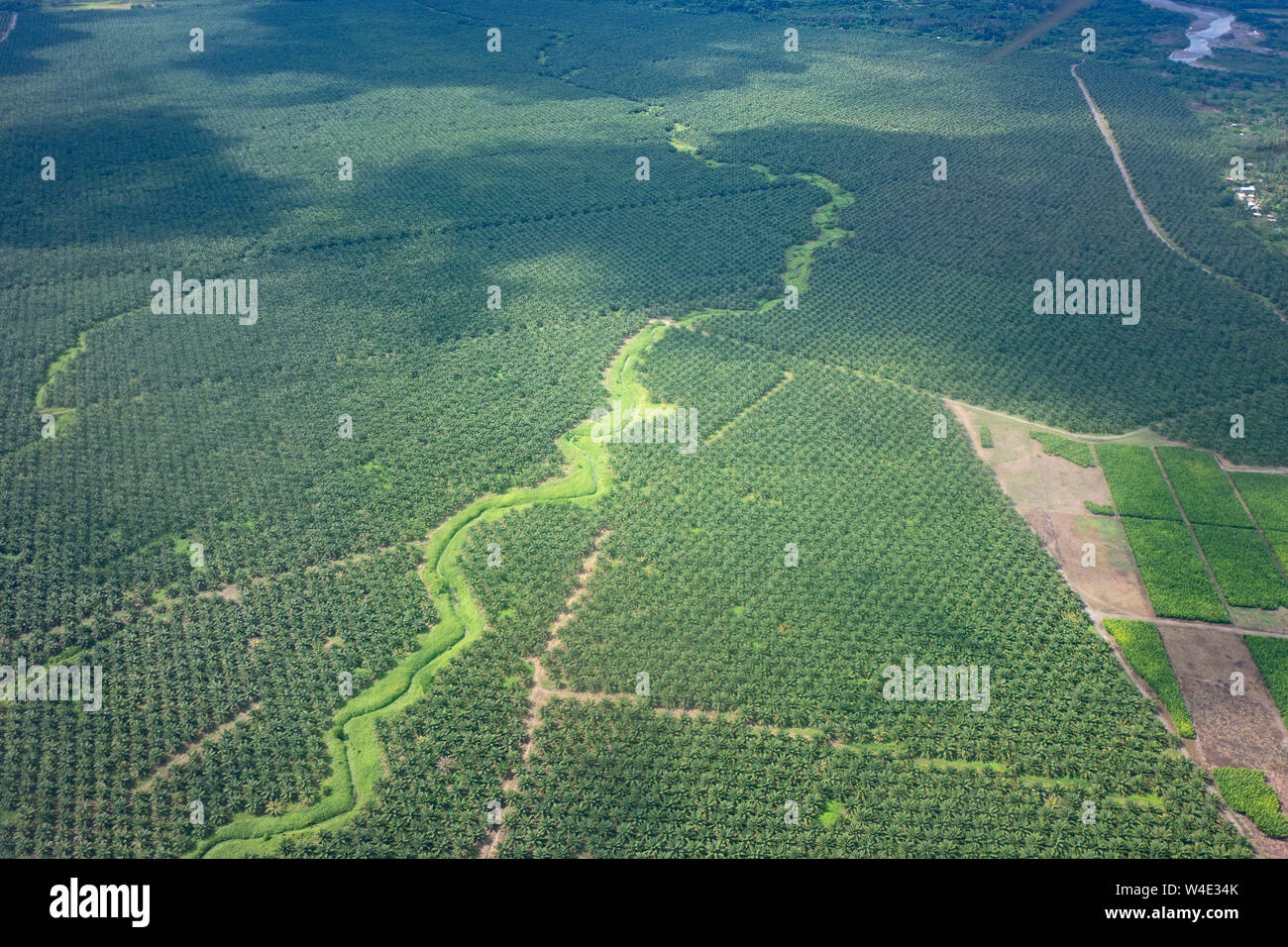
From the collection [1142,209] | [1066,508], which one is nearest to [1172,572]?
[1066,508]

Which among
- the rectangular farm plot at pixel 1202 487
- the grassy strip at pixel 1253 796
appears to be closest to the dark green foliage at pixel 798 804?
the grassy strip at pixel 1253 796

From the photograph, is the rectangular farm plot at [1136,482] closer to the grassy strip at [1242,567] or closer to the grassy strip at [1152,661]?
the grassy strip at [1242,567]

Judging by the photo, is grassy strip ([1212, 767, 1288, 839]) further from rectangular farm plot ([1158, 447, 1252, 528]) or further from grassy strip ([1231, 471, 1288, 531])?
grassy strip ([1231, 471, 1288, 531])

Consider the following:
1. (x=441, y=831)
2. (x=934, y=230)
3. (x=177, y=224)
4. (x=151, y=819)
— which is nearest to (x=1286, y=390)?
(x=934, y=230)

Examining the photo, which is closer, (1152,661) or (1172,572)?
(1152,661)

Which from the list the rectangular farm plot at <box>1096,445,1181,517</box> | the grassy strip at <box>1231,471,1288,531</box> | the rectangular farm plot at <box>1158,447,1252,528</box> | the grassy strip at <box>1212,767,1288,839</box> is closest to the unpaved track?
the grassy strip at <box>1231,471,1288,531</box>

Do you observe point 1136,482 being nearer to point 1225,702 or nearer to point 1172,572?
point 1172,572

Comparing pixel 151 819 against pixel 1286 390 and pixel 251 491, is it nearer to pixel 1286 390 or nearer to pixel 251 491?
pixel 251 491
